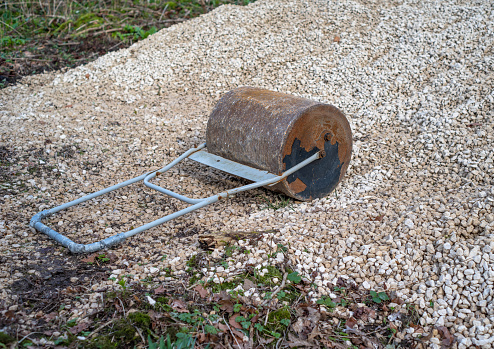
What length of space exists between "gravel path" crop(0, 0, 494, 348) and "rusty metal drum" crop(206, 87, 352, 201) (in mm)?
240

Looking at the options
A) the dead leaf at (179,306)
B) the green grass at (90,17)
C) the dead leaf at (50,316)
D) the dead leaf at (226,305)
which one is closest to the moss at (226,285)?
the dead leaf at (226,305)

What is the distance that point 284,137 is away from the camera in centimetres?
385

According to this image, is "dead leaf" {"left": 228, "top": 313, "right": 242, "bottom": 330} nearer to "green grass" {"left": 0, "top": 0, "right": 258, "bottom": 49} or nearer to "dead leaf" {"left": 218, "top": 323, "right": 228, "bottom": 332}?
"dead leaf" {"left": 218, "top": 323, "right": 228, "bottom": 332}

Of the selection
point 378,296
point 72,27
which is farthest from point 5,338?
point 72,27

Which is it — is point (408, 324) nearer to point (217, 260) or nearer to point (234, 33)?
point (217, 260)

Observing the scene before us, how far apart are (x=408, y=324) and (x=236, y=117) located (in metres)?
2.41

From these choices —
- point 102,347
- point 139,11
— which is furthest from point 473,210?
point 139,11

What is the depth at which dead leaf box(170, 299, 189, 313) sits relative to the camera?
2.62 m

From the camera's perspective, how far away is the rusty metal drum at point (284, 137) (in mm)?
3934

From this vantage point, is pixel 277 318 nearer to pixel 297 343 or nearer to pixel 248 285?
pixel 297 343

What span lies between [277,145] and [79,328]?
7.20ft

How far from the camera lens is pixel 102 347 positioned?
7.60ft

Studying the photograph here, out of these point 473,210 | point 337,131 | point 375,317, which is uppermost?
point 337,131

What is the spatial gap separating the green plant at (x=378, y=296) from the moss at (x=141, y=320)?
145 centimetres
